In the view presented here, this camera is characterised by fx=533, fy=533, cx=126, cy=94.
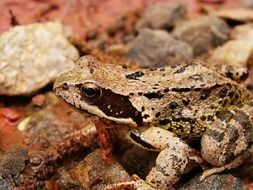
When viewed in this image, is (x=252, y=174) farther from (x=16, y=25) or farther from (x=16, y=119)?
(x=16, y=25)

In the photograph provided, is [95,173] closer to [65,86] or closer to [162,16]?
[65,86]

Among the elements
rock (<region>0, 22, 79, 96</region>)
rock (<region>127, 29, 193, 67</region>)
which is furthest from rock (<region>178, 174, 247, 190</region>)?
rock (<region>0, 22, 79, 96</region>)

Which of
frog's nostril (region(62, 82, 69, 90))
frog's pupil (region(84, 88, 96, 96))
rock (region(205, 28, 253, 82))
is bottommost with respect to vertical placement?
rock (region(205, 28, 253, 82))

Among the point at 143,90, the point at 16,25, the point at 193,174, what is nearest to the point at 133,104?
the point at 143,90

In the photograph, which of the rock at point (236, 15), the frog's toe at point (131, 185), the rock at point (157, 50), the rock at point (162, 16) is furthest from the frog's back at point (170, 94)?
the rock at point (236, 15)

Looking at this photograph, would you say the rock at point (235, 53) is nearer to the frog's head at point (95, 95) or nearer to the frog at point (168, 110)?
the frog at point (168, 110)

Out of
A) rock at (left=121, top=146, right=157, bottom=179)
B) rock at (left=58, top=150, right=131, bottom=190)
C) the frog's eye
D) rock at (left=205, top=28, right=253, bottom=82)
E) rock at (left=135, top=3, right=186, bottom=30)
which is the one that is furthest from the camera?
rock at (left=135, top=3, right=186, bottom=30)

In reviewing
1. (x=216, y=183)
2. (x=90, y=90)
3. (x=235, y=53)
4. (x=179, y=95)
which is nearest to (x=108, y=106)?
(x=90, y=90)

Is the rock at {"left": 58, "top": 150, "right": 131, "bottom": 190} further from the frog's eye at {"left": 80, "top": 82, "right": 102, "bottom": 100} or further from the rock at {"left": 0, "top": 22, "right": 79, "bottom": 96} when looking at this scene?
the rock at {"left": 0, "top": 22, "right": 79, "bottom": 96}
